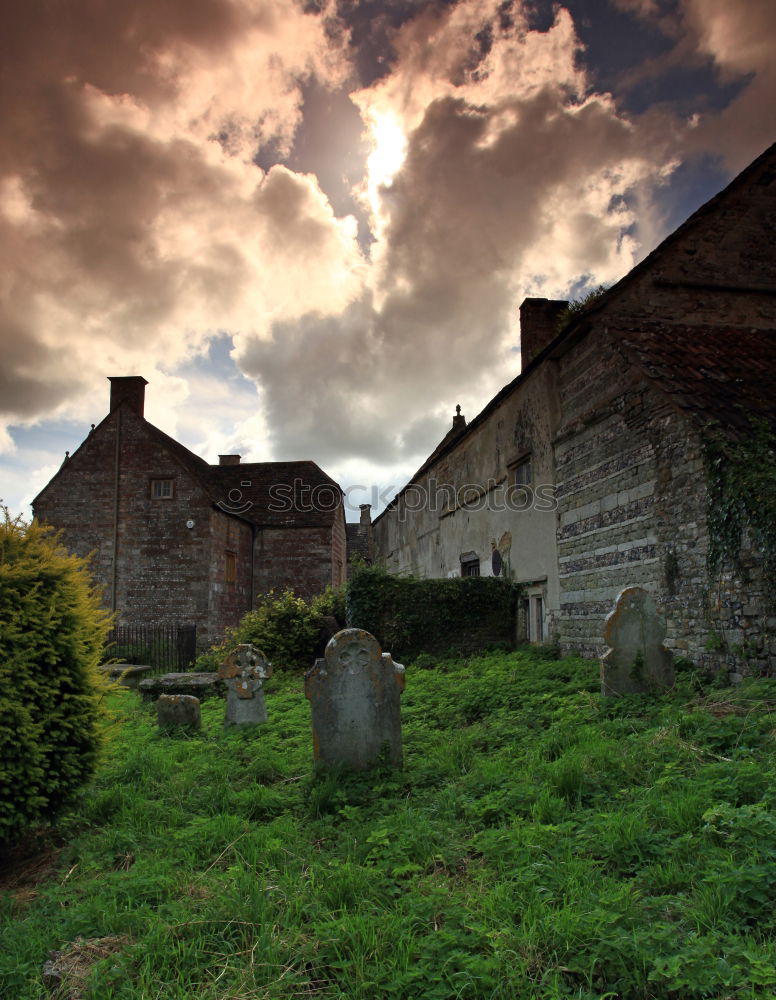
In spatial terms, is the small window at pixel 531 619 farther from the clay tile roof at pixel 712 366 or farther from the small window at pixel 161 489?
the small window at pixel 161 489

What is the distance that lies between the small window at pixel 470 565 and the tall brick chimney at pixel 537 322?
538cm

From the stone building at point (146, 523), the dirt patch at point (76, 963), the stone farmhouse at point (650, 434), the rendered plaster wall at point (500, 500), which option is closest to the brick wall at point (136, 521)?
the stone building at point (146, 523)

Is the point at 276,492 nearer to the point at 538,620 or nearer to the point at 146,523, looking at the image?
the point at 146,523

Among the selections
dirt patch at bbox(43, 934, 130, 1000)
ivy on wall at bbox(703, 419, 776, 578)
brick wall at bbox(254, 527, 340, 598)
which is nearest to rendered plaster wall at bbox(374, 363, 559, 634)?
brick wall at bbox(254, 527, 340, 598)

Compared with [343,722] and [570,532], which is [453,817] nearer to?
[343,722]

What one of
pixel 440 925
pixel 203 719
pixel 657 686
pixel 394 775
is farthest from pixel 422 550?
pixel 440 925

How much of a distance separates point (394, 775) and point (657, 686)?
349cm

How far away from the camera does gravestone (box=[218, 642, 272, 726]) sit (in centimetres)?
913

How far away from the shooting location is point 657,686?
744 centimetres

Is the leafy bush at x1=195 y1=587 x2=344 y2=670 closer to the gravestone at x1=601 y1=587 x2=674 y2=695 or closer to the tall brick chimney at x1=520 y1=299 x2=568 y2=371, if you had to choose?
the tall brick chimney at x1=520 y1=299 x2=568 y2=371

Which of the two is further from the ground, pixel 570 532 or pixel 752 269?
pixel 752 269

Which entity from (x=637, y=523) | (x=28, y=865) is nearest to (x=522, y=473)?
(x=637, y=523)

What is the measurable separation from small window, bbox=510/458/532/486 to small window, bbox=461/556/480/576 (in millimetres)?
3284

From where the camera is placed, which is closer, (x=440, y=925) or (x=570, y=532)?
(x=440, y=925)
